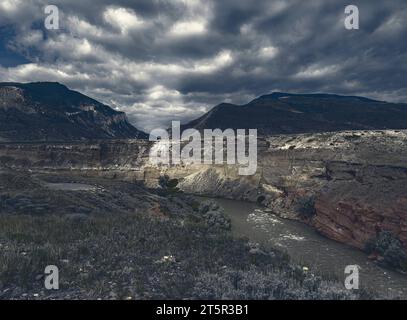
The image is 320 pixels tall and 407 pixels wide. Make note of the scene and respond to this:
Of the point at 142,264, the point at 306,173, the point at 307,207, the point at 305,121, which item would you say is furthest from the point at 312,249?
the point at 305,121

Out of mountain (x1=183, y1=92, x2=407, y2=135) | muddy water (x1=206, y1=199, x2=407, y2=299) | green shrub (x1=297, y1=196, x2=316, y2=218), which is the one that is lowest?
muddy water (x1=206, y1=199, x2=407, y2=299)

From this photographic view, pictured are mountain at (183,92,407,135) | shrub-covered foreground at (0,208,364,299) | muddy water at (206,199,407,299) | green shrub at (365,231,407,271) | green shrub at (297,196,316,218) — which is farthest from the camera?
mountain at (183,92,407,135)

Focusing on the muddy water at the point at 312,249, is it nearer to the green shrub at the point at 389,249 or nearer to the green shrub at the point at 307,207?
the green shrub at the point at 389,249

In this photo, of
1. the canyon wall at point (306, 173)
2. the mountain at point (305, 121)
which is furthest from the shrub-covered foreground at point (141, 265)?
the mountain at point (305, 121)

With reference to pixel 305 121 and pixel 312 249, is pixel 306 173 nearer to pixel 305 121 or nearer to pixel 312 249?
pixel 312 249

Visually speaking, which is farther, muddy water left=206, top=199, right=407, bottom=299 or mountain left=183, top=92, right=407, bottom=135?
mountain left=183, top=92, right=407, bottom=135

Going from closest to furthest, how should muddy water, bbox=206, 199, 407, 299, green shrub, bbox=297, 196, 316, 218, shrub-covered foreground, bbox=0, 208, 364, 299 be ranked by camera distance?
shrub-covered foreground, bbox=0, 208, 364, 299
muddy water, bbox=206, 199, 407, 299
green shrub, bbox=297, 196, 316, 218

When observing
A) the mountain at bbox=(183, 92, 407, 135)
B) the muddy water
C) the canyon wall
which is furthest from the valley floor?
the mountain at bbox=(183, 92, 407, 135)

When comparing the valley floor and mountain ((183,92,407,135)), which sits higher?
mountain ((183,92,407,135))

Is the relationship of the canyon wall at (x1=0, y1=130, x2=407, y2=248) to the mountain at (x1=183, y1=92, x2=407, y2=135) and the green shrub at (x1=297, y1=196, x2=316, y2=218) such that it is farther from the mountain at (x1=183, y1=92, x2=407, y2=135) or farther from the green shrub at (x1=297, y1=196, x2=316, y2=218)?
the mountain at (x1=183, y1=92, x2=407, y2=135)
